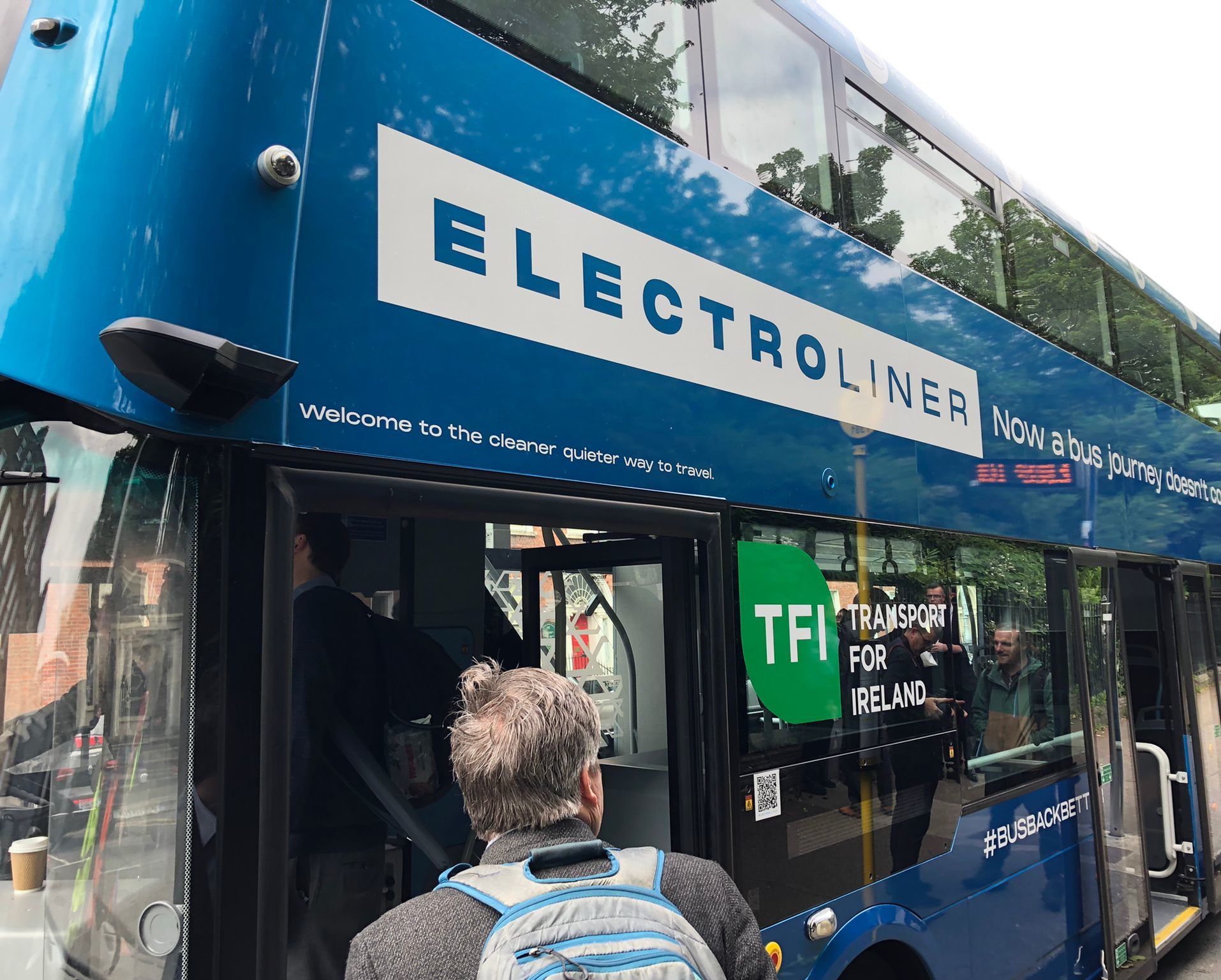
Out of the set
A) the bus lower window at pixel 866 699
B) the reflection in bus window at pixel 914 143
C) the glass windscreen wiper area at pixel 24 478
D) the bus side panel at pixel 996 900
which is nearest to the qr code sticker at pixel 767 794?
the bus lower window at pixel 866 699

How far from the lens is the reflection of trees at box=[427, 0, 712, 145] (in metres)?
2.47

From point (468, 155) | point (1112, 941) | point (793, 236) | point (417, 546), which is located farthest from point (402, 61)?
point (1112, 941)

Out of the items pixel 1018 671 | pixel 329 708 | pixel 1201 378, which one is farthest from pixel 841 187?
pixel 1201 378

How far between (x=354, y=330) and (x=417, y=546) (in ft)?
7.19

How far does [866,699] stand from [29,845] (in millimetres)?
2546

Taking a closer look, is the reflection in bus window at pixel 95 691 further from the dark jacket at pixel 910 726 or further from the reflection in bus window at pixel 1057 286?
the reflection in bus window at pixel 1057 286

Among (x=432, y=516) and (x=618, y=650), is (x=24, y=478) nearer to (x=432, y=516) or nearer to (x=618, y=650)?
(x=432, y=516)

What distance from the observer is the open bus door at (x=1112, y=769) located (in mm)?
4871

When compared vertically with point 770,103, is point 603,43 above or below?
below

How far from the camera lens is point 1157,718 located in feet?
20.3

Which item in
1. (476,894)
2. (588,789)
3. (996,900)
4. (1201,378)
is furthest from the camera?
(1201,378)

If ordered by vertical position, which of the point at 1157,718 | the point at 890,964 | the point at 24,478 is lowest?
the point at 890,964

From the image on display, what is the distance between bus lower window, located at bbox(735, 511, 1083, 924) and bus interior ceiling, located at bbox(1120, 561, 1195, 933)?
2085 millimetres

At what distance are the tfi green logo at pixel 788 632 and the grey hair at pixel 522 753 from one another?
1.41m
